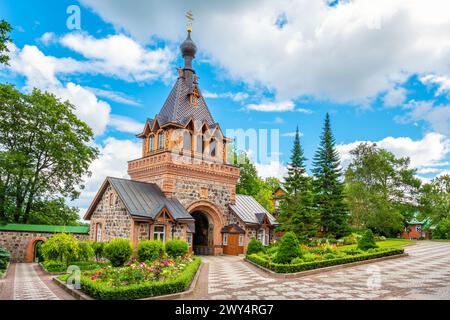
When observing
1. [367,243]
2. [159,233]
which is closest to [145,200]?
[159,233]

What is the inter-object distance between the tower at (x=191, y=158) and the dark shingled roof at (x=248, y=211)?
93 cm

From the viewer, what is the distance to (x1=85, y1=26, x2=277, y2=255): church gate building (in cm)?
2408

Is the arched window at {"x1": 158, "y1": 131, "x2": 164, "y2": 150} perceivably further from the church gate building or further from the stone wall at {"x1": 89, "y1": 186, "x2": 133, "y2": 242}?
the stone wall at {"x1": 89, "y1": 186, "x2": 133, "y2": 242}

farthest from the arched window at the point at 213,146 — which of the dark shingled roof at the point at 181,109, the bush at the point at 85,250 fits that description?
the bush at the point at 85,250

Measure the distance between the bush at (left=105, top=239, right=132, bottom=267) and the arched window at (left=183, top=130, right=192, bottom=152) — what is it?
11.1 metres

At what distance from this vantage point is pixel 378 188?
44.7 meters

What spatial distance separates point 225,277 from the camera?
51.6 feet

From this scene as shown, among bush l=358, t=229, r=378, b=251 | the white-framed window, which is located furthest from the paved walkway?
the white-framed window

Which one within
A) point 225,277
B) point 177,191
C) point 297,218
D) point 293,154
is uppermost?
point 293,154

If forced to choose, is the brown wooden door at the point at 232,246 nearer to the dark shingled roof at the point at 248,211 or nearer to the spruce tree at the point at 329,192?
the dark shingled roof at the point at 248,211

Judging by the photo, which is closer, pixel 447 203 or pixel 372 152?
pixel 372 152
